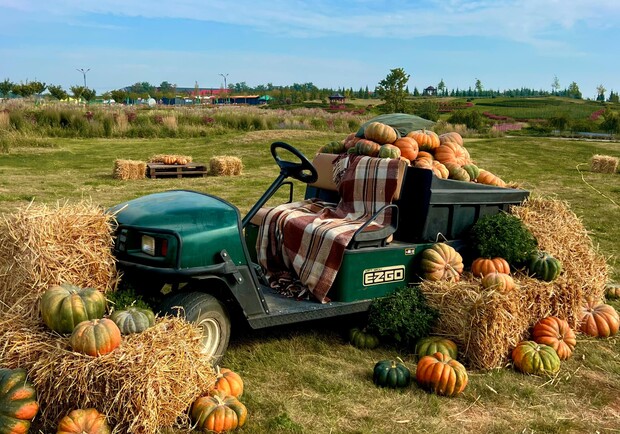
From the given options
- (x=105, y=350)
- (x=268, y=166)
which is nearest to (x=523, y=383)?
(x=105, y=350)

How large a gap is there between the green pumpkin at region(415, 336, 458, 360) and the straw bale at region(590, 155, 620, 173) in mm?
17693

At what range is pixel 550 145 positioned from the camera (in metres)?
28.6

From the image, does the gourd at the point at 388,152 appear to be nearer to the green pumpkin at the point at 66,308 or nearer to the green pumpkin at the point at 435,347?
the green pumpkin at the point at 435,347

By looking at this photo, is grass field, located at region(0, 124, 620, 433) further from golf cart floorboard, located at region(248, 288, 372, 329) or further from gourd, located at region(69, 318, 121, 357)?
gourd, located at region(69, 318, 121, 357)

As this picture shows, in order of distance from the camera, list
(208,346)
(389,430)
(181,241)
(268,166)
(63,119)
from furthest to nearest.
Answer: (63,119) → (268,166) → (208,346) → (181,241) → (389,430)

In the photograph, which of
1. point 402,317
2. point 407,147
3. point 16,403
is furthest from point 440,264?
point 16,403

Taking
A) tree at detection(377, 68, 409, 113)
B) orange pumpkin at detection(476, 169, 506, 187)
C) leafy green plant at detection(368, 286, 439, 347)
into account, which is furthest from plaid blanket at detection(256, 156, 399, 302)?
tree at detection(377, 68, 409, 113)

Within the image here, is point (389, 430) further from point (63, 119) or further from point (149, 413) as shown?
point (63, 119)

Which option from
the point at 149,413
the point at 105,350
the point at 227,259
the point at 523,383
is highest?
the point at 227,259

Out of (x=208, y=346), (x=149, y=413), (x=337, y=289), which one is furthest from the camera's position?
(x=337, y=289)

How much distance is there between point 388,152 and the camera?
5926 millimetres

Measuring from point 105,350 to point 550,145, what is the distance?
92.5 feet

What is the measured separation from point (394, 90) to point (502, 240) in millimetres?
40619

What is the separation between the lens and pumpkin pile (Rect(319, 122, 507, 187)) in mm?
6098
